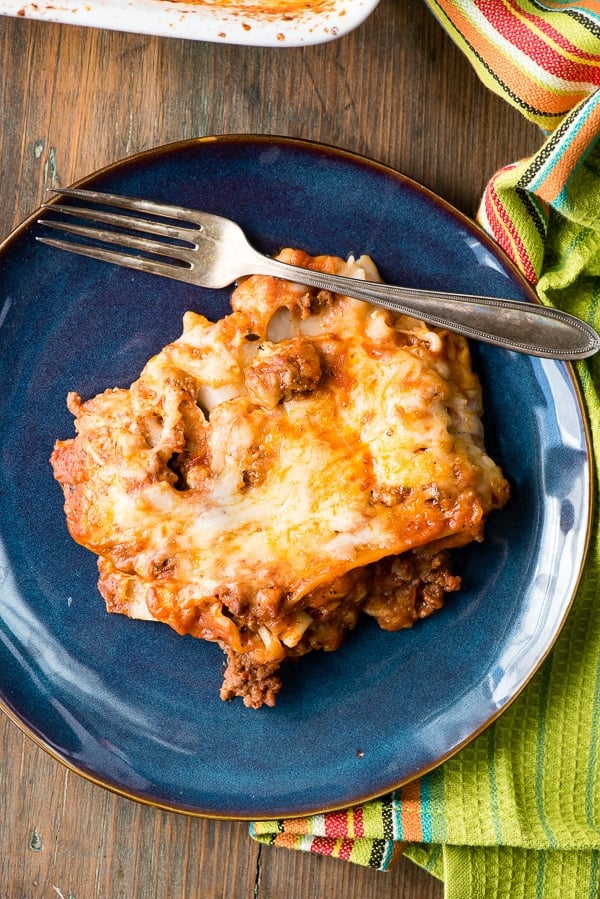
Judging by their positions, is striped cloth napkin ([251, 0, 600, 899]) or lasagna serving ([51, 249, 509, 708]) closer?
lasagna serving ([51, 249, 509, 708])

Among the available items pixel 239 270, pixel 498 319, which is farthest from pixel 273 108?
pixel 498 319

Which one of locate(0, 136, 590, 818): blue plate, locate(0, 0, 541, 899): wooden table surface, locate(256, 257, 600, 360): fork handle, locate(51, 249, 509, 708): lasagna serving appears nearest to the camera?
locate(51, 249, 509, 708): lasagna serving

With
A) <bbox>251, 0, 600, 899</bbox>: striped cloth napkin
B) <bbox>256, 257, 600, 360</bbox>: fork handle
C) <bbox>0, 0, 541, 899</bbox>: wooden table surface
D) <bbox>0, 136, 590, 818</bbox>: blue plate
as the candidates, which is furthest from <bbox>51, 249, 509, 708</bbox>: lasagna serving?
<bbox>0, 0, 541, 899</bbox>: wooden table surface

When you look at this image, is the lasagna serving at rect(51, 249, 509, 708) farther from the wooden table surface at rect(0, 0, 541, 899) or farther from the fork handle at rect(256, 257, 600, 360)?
the wooden table surface at rect(0, 0, 541, 899)

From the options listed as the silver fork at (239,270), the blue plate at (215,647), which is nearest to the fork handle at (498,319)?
the silver fork at (239,270)

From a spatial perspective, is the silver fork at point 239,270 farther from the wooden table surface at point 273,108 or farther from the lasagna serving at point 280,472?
the wooden table surface at point 273,108

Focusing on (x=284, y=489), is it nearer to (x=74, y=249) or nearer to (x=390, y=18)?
(x=74, y=249)

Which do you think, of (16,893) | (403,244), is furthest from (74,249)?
(16,893)
